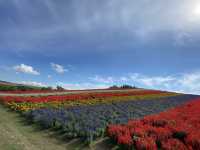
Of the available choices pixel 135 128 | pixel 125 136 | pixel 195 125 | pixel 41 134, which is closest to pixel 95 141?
pixel 125 136

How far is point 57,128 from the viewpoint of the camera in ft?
29.7

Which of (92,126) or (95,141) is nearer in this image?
(95,141)

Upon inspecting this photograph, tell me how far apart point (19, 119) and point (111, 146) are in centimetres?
562

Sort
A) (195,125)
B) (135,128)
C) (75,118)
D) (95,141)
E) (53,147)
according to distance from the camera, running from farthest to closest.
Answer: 1. (75,118)
2. (195,125)
3. (135,128)
4. (95,141)
5. (53,147)

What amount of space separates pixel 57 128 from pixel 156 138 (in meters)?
4.21

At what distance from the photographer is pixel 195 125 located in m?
8.94

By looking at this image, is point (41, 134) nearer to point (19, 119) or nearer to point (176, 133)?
point (19, 119)

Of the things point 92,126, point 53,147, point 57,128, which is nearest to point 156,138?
point 92,126

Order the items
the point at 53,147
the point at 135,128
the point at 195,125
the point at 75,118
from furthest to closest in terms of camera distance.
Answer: the point at 75,118 < the point at 195,125 < the point at 135,128 < the point at 53,147

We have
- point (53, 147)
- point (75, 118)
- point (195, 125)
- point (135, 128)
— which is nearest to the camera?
point (53, 147)

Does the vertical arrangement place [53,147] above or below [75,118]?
below

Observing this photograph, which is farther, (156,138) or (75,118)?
(75,118)

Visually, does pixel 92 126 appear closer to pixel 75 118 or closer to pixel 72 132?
pixel 72 132

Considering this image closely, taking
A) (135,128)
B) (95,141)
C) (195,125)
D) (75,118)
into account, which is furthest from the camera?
(75,118)
